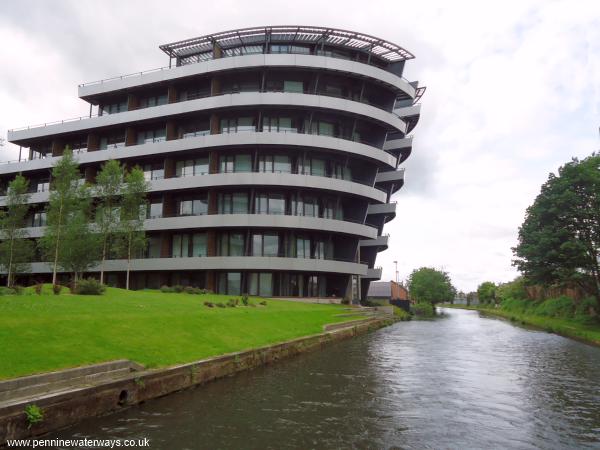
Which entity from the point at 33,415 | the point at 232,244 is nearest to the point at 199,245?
the point at 232,244

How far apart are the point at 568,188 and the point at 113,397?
41251mm

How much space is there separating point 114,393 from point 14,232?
164 ft

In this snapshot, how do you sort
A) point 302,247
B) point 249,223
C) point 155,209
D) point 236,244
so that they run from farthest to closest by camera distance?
point 155,209, point 302,247, point 236,244, point 249,223

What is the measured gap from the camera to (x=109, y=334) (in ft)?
44.5

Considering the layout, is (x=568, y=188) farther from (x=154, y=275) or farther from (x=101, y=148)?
(x=101, y=148)

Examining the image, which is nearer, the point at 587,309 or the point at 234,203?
the point at 587,309

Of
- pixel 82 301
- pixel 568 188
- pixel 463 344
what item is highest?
pixel 568 188

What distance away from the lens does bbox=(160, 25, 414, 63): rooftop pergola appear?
50406 millimetres

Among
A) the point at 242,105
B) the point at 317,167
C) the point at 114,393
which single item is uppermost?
the point at 242,105

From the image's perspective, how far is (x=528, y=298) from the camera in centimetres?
6844

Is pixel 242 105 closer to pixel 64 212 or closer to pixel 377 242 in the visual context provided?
pixel 64 212

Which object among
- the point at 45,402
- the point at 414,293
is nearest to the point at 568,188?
the point at 45,402

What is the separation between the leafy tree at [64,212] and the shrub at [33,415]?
35131mm

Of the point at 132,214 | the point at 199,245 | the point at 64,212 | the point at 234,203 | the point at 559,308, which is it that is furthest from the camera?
the point at 199,245
